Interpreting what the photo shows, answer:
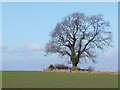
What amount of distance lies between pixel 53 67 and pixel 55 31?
503cm

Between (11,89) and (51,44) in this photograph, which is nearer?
(11,89)

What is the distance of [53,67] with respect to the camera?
142 feet

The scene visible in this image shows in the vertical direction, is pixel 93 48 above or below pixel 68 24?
below

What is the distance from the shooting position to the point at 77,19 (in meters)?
44.6

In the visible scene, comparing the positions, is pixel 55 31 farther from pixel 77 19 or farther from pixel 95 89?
pixel 95 89

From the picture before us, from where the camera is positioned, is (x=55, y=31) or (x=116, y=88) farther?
(x=55, y=31)

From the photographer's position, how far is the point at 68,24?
45125 millimetres

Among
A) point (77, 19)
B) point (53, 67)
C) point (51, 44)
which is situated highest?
point (77, 19)

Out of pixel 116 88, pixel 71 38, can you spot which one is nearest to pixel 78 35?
pixel 71 38

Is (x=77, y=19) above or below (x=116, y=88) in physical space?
above

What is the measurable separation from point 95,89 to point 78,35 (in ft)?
97.6

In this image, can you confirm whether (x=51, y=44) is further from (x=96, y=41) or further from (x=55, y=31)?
(x=96, y=41)

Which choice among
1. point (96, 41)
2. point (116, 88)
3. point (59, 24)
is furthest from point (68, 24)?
point (116, 88)

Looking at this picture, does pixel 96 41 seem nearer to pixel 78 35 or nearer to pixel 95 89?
pixel 78 35
